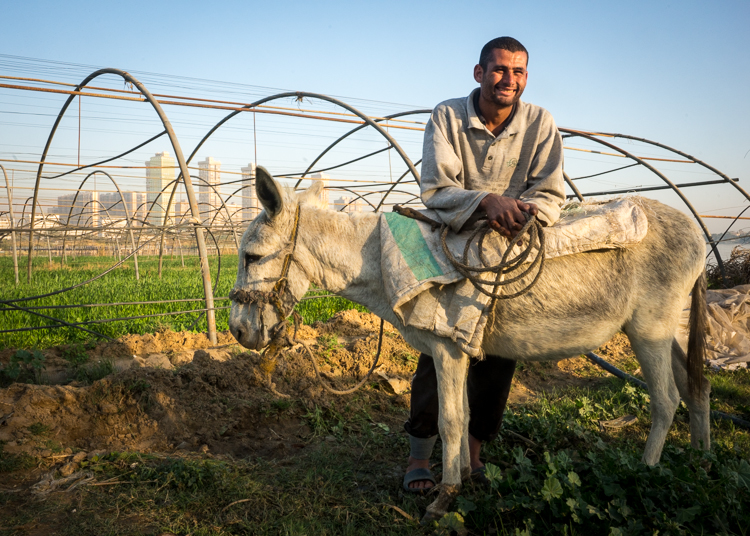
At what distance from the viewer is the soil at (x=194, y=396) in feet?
12.6

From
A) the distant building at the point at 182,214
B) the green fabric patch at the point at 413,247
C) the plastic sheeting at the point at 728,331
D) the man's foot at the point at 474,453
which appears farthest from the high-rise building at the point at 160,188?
the plastic sheeting at the point at 728,331

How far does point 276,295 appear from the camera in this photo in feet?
9.32

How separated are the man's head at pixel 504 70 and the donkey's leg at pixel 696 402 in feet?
6.14

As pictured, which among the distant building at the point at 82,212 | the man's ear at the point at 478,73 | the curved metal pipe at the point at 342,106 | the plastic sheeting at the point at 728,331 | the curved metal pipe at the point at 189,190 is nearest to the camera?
the man's ear at the point at 478,73

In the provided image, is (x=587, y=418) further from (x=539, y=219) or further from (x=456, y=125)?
(x=456, y=125)

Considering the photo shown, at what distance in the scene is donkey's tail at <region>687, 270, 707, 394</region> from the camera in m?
3.11

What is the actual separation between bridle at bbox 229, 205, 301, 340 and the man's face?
129 cm

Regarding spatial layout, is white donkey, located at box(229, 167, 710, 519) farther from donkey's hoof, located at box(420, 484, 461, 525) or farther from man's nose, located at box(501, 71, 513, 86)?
man's nose, located at box(501, 71, 513, 86)

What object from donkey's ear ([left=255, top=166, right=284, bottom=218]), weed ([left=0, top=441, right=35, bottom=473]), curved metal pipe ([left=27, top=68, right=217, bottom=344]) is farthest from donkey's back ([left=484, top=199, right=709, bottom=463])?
curved metal pipe ([left=27, top=68, right=217, bottom=344])

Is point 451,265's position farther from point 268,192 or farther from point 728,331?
point 728,331

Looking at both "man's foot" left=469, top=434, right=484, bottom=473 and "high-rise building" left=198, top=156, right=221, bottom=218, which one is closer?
"man's foot" left=469, top=434, right=484, bottom=473

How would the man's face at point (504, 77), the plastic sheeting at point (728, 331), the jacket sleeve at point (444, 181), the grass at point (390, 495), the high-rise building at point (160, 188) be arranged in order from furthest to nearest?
the high-rise building at point (160, 188), the plastic sheeting at point (728, 331), the man's face at point (504, 77), the jacket sleeve at point (444, 181), the grass at point (390, 495)

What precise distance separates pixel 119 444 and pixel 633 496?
3.49m

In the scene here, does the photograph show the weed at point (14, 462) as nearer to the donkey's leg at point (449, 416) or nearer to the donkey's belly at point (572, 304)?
the donkey's leg at point (449, 416)
